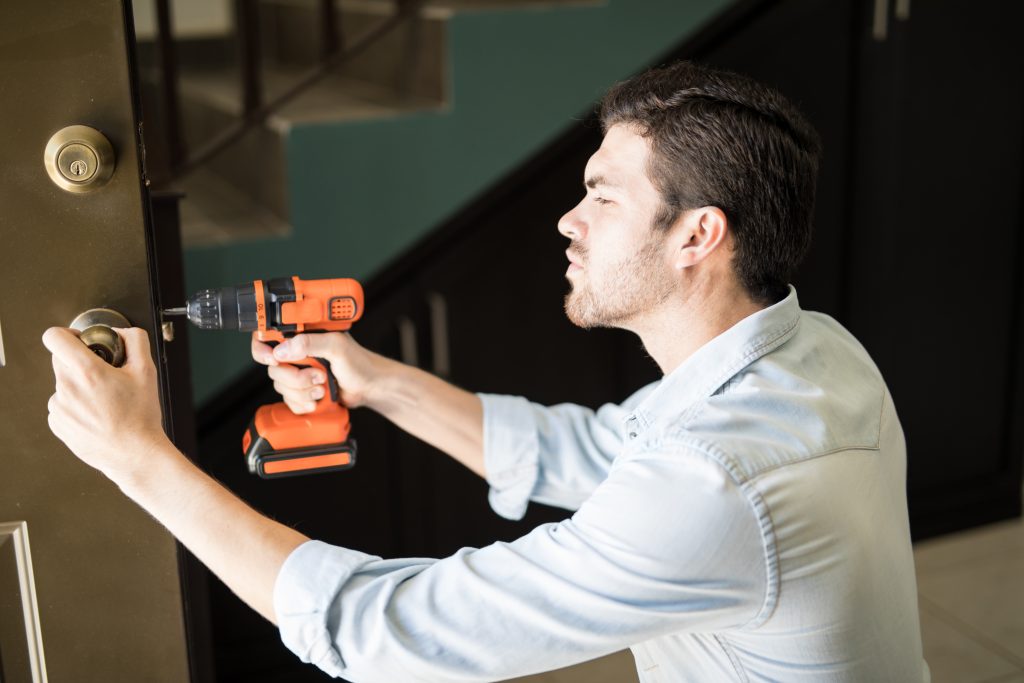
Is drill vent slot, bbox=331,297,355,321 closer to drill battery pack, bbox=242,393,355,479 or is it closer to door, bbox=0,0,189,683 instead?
drill battery pack, bbox=242,393,355,479

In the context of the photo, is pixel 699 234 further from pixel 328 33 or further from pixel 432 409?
pixel 328 33

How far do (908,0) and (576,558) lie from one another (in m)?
2.05

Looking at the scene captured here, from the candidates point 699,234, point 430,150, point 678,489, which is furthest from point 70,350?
point 430,150

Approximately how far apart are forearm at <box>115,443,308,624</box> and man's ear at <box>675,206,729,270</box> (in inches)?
24.5

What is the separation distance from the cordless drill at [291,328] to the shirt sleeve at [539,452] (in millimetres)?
235

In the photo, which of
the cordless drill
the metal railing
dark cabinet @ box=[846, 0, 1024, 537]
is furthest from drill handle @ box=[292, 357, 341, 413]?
dark cabinet @ box=[846, 0, 1024, 537]

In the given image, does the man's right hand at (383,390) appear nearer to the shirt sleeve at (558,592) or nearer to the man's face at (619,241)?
the man's face at (619,241)

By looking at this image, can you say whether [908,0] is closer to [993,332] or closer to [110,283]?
[993,332]

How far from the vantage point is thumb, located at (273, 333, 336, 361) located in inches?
56.2

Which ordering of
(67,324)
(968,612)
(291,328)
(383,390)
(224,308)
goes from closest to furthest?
(67,324), (224,308), (291,328), (383,390), (968,612)

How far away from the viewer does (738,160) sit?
4.39ft

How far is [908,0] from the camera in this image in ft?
8.42

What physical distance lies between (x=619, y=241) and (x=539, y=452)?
1.27 ft

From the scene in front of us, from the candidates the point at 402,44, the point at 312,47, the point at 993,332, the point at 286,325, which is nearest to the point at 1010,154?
the point at 993,332
